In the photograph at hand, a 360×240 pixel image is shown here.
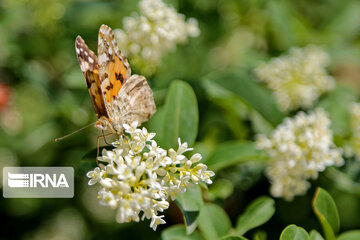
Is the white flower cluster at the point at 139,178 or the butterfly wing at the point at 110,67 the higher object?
the butterfly wing at the point at 110,67

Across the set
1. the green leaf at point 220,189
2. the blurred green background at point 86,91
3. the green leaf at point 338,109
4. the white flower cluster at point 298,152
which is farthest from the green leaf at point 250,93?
the green leaf at point 220,189

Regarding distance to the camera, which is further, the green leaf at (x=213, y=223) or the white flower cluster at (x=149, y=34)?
the white flower cluster at (x=149, y=34)

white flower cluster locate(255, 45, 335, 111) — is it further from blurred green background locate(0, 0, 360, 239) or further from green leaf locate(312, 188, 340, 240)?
green leaf locate(312, 188, 340, 240)

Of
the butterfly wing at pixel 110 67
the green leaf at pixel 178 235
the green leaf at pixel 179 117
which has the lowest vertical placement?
the green leaf at pixel 178 235

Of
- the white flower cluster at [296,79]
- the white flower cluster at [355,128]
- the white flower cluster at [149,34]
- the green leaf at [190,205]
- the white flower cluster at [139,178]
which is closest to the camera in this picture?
the white flower cluster at [139,178]

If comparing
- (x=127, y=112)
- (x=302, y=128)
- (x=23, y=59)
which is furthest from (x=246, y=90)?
(x=23, y=59)

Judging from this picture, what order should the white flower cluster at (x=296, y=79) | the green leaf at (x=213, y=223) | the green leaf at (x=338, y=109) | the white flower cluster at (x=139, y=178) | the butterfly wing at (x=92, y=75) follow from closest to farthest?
1. the white flower cluster at (x=139, y=178)
2. the butterfly wing at (x=92, y=75)
3. the green leaf at (x=213, y=223)
4. the green leaf at (x=338, y=109)
5. the white flower cluster at (x=296, y=79)

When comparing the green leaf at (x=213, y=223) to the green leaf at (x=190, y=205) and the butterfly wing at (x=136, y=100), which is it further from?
the butterfly wing at (x=136, y=100)

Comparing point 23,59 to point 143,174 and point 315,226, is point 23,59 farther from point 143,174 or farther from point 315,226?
point 315,226
